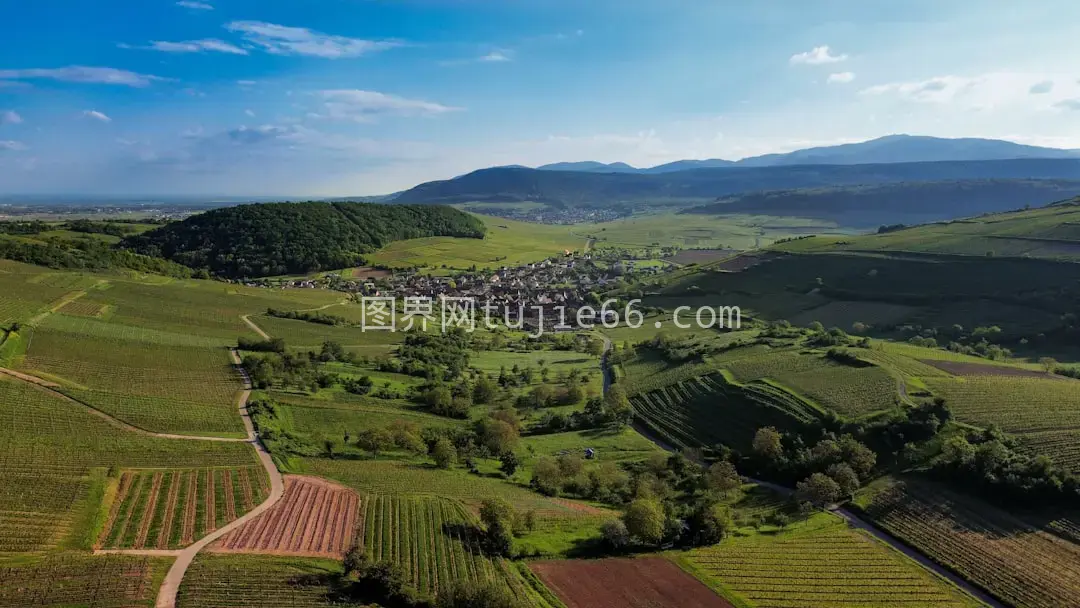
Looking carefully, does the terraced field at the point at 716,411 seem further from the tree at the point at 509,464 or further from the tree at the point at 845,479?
the tree at the point at 509,464

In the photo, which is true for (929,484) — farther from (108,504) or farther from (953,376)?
(108,504)

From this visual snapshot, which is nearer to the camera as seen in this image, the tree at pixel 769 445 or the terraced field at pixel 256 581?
the terraced field at pixel 256 581

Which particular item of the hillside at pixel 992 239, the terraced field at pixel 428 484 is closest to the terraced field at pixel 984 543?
the terraced field at pixel 428 484

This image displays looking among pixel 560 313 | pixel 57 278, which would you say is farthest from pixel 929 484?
pixel 57 278

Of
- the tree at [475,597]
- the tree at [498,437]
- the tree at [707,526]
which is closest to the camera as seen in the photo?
the tree at [475,597]

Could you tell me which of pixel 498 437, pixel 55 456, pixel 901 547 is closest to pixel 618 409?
pixel 498 437

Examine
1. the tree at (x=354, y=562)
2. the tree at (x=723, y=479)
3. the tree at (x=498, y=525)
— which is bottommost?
the tree at (x=723, y=479)

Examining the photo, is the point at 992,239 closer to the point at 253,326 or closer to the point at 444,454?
the point at 444,454
